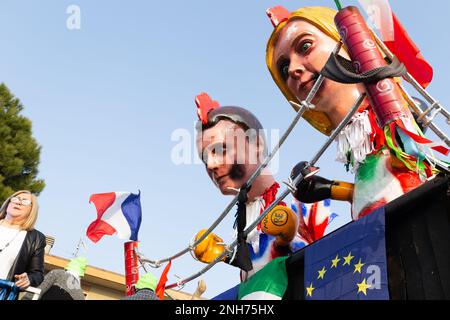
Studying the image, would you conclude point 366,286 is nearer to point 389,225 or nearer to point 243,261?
point 389,225

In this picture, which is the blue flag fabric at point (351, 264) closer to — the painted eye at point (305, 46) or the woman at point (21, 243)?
the painted eye at point (305, 46)

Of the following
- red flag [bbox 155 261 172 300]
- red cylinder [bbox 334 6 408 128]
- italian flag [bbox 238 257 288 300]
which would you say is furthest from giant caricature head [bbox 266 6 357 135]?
red flag [bbox 155 261 172 300]

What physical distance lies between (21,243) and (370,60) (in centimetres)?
287

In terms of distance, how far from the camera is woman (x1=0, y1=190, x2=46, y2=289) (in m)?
4.23

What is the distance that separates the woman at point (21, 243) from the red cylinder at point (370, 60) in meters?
2.68

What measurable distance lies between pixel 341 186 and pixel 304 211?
128 centimetres

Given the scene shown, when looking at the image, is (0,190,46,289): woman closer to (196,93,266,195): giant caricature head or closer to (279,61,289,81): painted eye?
(196,93,266,195): giant caricature head

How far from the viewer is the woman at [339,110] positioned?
3.77 metres

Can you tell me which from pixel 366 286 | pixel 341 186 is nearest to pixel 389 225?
pixel 366 286

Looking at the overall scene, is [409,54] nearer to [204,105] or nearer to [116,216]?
[204,105]

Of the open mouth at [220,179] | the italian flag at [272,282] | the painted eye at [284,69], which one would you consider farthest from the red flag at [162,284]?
the painted eye at [284,69]

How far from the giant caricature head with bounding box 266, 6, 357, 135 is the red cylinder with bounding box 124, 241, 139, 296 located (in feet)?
7.56

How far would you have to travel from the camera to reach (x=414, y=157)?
3422 millimetres

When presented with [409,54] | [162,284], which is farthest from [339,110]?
[162,284]
